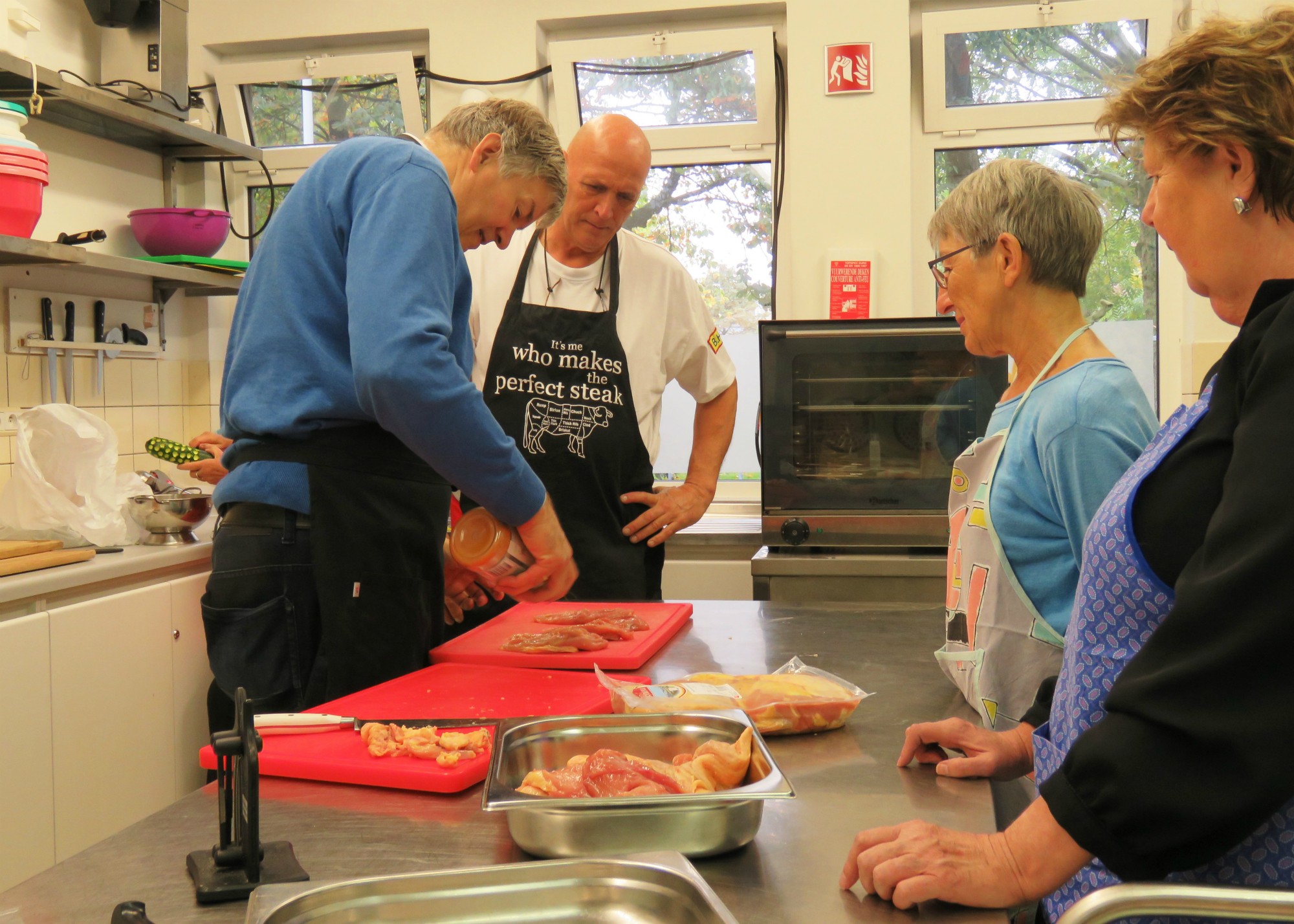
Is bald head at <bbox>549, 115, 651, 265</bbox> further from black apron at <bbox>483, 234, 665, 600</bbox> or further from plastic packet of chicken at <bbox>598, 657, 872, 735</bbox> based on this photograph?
plastic packet of chicken at <bbox>598, 657, 872, 735</bbox>

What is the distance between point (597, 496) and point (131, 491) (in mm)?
1438

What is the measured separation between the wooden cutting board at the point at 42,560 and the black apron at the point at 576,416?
110 cm

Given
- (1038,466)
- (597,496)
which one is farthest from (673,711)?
(597,496)

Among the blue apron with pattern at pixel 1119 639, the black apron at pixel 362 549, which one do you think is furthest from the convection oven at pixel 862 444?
the blue apron with pattern at pixel 1119 639

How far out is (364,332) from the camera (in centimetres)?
160

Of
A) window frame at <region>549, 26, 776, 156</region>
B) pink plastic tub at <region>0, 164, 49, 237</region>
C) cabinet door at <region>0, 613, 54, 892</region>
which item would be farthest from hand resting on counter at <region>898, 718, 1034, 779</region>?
window frame at <region>549, 26, 776, 156</region>

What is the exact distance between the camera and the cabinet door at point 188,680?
297cm

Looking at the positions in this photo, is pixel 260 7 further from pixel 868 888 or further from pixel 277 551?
pixel 868 888

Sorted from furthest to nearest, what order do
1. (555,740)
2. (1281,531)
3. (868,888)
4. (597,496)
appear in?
(597,496) < (555,740) < (868,888) < (1281,531)

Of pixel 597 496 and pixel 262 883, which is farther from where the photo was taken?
Answer: pixel 597 496

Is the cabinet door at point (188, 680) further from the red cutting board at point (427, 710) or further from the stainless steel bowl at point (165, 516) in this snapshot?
the red cutting board at point (427, 710)

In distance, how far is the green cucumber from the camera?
3229 mm

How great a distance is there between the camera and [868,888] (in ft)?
2.91

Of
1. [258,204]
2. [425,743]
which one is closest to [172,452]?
[258,204]
